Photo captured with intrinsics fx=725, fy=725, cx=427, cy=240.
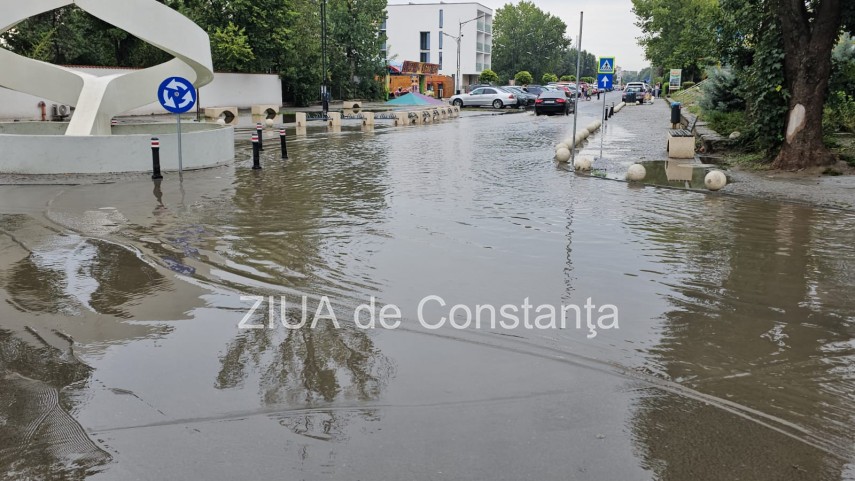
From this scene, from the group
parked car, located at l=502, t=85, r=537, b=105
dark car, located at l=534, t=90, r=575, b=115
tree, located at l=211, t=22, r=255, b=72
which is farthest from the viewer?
parked car, located at l=502, t=85, r=537, b=105

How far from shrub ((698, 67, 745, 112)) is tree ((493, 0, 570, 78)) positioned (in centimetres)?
9737

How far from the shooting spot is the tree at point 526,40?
4847 inches

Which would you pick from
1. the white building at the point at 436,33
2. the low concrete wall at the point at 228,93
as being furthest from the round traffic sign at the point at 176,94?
the white building at the point at 436,33

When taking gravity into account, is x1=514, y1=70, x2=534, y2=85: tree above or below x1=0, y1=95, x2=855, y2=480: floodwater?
above

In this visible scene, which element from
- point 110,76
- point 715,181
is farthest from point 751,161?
point 110,76

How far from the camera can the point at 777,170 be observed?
1650 cm

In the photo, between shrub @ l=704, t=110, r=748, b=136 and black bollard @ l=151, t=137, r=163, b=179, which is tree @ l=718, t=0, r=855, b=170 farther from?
black bollard @ l=151, t=137, r=163, b=179

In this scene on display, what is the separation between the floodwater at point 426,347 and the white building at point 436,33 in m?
98.8

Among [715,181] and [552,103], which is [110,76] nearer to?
[715,181]

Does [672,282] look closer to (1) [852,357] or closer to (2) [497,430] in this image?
(1) [852,357]

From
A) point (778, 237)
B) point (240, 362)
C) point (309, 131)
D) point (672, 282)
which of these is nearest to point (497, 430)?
point (240, 362)

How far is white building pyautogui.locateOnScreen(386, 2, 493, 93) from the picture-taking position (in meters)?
107

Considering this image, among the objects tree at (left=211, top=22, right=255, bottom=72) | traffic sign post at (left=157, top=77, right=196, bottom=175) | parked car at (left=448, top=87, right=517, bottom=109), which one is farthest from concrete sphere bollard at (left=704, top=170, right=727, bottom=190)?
parked car at (left=448, top=87, right=517, bottom=109)

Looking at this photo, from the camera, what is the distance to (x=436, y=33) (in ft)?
351
